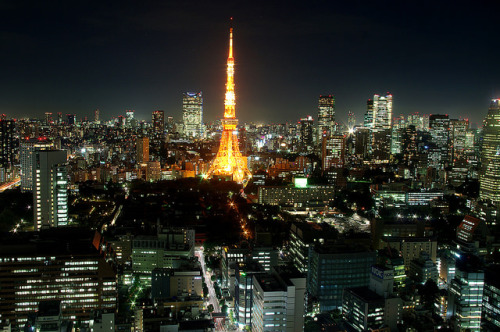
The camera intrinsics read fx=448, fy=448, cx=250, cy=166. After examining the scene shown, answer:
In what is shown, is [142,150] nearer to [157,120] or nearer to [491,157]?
[157,120]

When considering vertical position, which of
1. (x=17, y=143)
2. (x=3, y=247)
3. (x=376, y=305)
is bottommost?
(x=376, y=305)

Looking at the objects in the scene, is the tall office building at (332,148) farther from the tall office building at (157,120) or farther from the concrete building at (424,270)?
the tall office building at (157,120)

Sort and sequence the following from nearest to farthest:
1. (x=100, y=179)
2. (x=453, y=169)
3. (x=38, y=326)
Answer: (x=38, y=326), (x=100, y=179), (x=453, y=169)

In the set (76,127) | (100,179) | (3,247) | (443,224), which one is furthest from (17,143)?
(443,224)

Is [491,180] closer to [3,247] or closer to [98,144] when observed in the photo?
[3,247]

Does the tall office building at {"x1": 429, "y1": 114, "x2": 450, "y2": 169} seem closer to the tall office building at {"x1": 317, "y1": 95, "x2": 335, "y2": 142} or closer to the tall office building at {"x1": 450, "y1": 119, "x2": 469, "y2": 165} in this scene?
the tall office building at {"x1": 450, "y1": 119, "x2": 469, "y2": 165}
